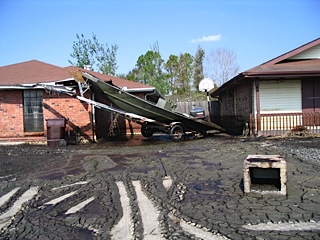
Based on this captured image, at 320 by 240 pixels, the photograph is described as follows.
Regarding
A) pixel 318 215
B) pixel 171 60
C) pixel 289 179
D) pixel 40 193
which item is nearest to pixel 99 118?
pixel 40 193

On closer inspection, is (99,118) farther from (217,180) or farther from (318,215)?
Answer: (318,215)

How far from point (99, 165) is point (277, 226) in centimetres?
515

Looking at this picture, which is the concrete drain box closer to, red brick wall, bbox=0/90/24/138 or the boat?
the boat

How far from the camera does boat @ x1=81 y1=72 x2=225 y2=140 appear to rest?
1186cm

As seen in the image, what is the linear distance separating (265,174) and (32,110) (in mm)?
11595

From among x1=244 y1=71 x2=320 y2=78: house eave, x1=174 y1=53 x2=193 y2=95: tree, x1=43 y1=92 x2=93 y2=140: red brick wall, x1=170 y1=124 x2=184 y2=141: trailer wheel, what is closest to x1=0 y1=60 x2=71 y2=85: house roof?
x1=43 y1=92 x2=93 y2=140: red brick wall

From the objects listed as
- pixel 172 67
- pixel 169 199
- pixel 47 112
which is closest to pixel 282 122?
pixel 169 199

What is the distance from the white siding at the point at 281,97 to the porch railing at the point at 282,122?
37 cm

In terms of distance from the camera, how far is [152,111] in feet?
41.3

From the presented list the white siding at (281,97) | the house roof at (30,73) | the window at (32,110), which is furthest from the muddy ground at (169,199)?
the house roof at (30,73)

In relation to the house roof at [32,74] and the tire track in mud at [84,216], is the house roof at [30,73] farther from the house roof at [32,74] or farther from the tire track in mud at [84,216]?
the tire track in mud at [84,216]

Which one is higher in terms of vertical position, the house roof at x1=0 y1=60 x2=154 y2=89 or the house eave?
the house roof at x1=0 y1=60 x2=154 y2=89

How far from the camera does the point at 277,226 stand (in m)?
3.50

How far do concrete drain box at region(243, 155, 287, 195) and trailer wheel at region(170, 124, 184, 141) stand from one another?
7.84 m
